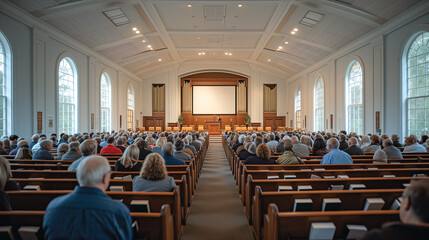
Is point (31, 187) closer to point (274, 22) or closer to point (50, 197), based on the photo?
point (50, 197)

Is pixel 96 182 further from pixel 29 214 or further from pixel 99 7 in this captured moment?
pixel 99 7

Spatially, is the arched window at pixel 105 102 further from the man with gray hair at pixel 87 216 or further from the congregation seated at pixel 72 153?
the man with gray hair at pixel 87 216

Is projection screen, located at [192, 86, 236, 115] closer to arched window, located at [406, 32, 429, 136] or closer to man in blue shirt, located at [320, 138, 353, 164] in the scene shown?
arched window, located at [406, 32, 429, 136]

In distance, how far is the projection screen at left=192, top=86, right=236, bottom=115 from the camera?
69.9 feet

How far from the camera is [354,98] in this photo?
11867 mm

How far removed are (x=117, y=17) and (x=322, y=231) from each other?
10.9m

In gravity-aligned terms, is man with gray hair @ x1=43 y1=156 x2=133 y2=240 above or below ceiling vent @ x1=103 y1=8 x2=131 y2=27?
below

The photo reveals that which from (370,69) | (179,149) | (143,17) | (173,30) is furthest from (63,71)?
(370,69)

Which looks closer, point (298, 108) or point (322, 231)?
point (322, 231)

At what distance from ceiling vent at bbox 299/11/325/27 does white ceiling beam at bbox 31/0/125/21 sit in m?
7.23

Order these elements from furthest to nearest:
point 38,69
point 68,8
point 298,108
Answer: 1. point 298,108
2. point 38,69
3. point 68,8

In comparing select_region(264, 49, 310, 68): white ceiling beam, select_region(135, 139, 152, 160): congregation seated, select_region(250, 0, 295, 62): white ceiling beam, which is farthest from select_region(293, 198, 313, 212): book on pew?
select_region(264, 49, 310, 68): white ceiling beam

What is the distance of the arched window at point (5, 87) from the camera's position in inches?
303

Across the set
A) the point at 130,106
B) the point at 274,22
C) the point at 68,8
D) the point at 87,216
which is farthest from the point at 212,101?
the point at 87,216
